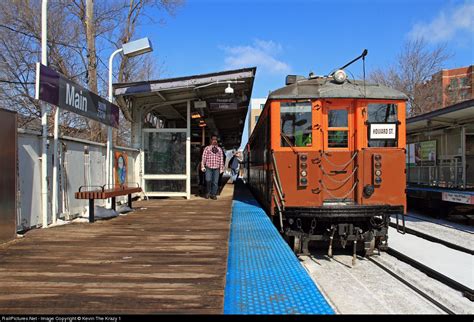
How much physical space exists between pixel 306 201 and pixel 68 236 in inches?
145

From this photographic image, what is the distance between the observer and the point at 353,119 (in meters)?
6.68

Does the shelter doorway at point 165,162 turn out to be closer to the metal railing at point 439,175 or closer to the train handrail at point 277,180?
the train handrail at point 277,180

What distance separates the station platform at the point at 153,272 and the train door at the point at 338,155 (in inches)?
52.9

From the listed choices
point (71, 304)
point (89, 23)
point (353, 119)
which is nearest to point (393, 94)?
point (353, 119)

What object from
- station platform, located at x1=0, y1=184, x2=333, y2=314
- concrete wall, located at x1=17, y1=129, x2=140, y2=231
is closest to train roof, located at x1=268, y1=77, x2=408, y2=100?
station platform, located at x1=0, y1=184, x2=333, y2=314

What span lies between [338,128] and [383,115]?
79 centimetres

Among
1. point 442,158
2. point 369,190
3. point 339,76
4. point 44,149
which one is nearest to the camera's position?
point 44,149

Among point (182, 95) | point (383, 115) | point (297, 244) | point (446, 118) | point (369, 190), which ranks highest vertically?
point (182, 95)

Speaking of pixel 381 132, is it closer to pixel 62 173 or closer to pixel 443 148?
pixel 62 173

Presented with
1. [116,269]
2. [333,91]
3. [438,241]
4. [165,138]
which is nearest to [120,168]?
[165,138]

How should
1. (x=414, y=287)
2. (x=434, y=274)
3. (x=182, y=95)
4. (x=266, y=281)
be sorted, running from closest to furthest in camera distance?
(x=266, y=281), (x=414, y=287), (x=434, y=274), (x=182, y=95)

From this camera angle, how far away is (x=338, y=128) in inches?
264

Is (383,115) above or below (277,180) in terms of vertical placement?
above

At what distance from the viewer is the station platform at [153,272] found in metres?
2.91
